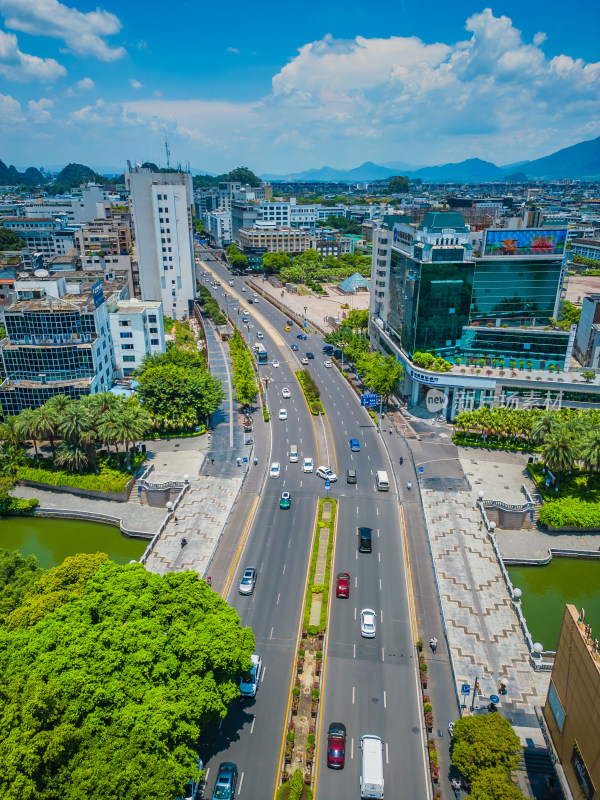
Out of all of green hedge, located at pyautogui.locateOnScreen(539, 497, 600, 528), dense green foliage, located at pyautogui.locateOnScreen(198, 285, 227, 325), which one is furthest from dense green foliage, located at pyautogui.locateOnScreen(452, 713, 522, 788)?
dense green foliage, located at pyautogui.locateOnScreen(198, 285, 227, 325)

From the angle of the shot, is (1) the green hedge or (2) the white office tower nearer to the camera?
(1) the green hedge

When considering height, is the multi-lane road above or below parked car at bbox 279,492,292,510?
below

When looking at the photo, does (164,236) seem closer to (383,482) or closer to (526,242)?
(526,242)

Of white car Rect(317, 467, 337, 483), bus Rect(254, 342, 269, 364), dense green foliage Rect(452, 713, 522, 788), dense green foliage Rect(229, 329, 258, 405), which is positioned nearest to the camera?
dense green foliage Rect(452, 713, 522, 788)

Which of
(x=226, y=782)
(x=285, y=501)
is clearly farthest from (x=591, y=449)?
(x=226, y=782)

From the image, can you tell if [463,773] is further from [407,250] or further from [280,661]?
[407,250]

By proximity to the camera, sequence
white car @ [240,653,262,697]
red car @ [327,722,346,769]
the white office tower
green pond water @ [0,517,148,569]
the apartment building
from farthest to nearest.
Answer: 1. the white office tower
2. the apartment building
3. green pond water @ [0,517,148,569]
4. white car @ [240,653,262,697]
5. red car @ [327,722,346,769]

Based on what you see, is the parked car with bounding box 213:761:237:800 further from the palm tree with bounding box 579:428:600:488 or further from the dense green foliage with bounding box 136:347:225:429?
the dense green foliage with bounding box 136:347:225:429
